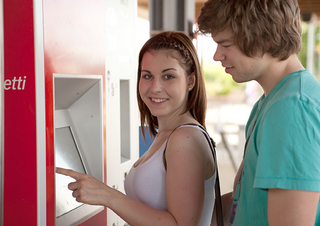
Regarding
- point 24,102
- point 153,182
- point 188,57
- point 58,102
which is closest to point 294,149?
point 153,182

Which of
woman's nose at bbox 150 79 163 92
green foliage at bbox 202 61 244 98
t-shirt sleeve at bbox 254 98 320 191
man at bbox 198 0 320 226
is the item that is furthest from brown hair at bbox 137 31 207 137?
Result: green foliage at bbox 202 61 244 98

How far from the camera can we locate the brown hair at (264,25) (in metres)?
0.86

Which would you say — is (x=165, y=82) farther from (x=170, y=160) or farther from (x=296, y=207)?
(x=296, y=207)

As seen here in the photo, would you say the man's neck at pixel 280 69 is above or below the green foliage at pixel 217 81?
below

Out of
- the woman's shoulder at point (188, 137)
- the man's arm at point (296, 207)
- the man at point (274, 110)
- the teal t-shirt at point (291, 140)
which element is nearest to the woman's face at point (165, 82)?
the woman's shoulder at point (188, 137)

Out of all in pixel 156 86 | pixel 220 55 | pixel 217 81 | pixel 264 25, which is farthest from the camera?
pixel 217 81

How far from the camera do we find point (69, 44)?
1346 mm

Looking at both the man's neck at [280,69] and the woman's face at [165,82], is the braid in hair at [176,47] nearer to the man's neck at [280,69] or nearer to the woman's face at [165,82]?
the woman's face at [165,82]

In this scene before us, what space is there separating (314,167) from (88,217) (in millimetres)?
1103

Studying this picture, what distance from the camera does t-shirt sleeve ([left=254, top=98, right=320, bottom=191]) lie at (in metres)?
0.74

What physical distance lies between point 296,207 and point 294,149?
0.13 meters

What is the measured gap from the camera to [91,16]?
151 cm

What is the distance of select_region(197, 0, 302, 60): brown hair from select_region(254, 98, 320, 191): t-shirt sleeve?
0.18 m

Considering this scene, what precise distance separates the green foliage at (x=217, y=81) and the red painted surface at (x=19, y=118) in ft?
48.7
